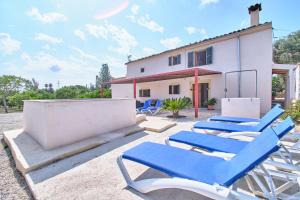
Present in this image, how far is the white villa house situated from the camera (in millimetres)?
10852

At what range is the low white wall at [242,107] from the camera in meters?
8.24

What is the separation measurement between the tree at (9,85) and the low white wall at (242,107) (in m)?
23.4

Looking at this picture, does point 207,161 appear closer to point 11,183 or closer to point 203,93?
point 11,183

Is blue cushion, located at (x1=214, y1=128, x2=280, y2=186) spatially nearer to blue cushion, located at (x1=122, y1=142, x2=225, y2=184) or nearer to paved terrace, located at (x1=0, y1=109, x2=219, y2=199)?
blue cushion, located at (x1=122, y1=142, x2=225, y2=184)

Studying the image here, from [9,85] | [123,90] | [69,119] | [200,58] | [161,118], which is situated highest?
[200,58]

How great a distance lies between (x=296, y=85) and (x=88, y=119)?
15.1 metres

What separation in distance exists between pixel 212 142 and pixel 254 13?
13.4m

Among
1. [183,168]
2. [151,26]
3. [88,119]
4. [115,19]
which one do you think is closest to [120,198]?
[183,168]

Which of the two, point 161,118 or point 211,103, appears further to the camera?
point 211,103

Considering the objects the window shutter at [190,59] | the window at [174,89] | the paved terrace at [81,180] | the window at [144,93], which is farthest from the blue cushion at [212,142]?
the window at [144,93]

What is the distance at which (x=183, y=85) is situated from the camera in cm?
1549

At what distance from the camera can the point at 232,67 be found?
12.2m

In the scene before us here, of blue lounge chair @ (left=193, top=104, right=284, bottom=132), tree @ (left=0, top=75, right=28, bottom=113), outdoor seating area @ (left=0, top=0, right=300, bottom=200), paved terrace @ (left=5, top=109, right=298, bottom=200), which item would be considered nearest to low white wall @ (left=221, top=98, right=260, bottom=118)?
outdoor seating area @ (left=0, top=0, right=300, bottom=200)

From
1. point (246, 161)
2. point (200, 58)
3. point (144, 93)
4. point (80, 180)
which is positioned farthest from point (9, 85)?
point (246, 161)
